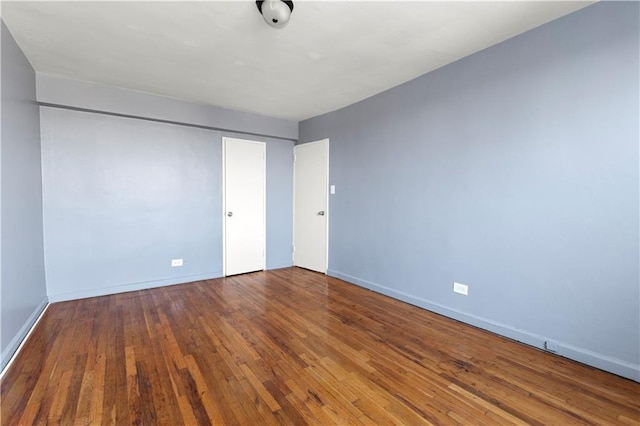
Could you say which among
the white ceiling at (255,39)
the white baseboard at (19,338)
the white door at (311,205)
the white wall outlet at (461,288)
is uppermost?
the white ceiling at (255,39)

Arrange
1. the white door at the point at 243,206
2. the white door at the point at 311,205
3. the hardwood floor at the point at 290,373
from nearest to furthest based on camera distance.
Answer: the hardwood floor at the point at 290,373 → the white door at the point at 243,206 → the white door at the point at 311,205

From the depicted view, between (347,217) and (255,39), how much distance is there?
8.32 ft

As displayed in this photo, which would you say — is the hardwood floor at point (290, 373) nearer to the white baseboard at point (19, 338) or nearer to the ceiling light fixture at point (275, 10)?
the white baseboard at point (19, 338)

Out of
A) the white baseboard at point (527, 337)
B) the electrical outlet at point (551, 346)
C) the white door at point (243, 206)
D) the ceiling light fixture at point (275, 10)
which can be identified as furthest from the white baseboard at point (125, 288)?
the electrical outlet at point (551, 346)

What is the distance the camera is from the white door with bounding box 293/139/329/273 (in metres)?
4.57

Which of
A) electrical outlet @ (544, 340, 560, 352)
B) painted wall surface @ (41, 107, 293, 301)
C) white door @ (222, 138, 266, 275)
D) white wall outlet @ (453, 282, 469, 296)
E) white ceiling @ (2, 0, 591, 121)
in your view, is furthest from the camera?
white door @ (222, 138, 266, 275)

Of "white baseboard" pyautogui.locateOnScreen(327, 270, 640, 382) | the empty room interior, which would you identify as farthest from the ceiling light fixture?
"white baseboard" pyautogui.locateOnScreen(327, 270, 640, 382)

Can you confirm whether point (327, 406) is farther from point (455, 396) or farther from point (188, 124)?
point (188, 124)

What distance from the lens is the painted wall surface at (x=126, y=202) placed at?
3.30 meters

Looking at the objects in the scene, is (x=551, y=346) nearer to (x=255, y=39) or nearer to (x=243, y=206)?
(x=255, y=39)

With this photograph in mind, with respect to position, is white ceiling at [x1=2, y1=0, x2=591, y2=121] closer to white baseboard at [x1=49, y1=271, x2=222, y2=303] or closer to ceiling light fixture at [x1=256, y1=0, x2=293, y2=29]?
ceiling light fixture at [x1=256, y1=0, x2=293, y2=29]

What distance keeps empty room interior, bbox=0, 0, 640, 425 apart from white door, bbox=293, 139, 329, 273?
443 millimetres

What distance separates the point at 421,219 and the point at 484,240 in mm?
686

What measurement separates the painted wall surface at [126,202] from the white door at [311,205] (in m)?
1.34
